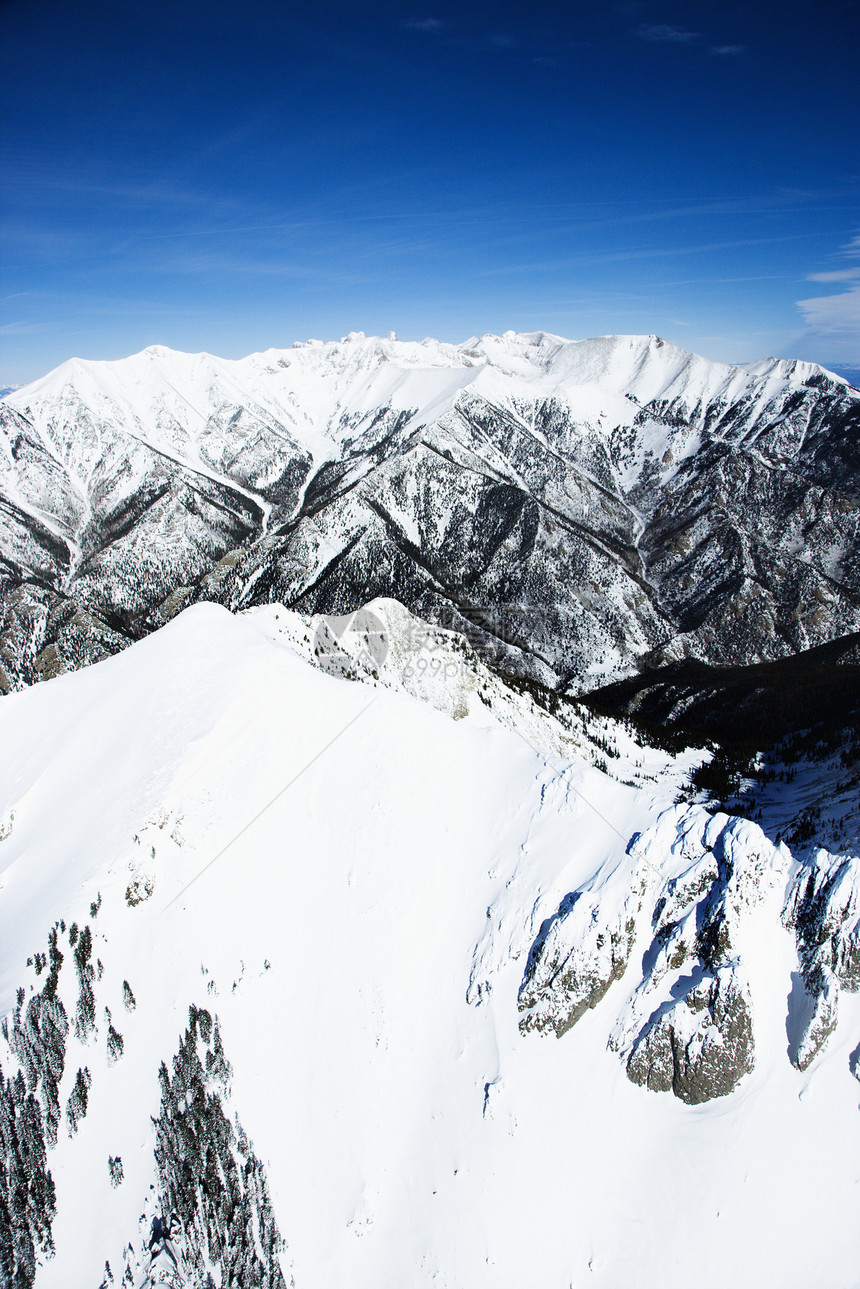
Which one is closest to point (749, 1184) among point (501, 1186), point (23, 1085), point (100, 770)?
point (501, 1186)

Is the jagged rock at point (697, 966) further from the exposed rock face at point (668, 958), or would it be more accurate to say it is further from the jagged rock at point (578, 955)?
the jagged rock at point (578, 955)

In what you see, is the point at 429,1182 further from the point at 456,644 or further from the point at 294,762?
the point at 456,644

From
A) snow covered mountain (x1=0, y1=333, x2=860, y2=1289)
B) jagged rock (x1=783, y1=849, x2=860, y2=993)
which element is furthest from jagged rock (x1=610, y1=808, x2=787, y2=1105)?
jagged rock (x1=783, y1=849, x2=860, y2=993)

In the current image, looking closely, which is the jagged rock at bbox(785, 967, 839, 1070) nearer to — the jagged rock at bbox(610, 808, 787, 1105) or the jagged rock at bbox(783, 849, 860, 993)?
the jagged rock at bbox(783, 849, 860, 993)

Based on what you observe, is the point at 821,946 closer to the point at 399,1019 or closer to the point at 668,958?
the point at 668,958

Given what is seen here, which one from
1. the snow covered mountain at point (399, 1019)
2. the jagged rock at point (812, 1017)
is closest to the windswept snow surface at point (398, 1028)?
the snow covered mountain at point (399, 1019)
